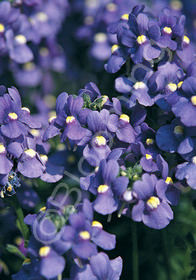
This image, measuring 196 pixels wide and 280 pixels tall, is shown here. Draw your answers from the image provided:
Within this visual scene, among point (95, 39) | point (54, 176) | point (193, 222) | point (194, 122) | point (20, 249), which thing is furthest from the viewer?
point (95, 39)

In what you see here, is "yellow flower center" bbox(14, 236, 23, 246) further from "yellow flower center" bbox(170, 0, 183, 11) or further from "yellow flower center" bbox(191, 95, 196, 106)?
"yellow flower center" bbox(170, 0, 183, 11)

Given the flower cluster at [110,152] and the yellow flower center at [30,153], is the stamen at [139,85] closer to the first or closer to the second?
the flower cluster at [110,152]

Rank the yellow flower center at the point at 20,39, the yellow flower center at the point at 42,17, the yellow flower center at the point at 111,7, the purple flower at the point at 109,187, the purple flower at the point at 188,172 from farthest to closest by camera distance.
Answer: the yellow flower center at the point at 111,7 < the yellow flower center at the point at 42,17 < the yellow flower center at the point at 20,39 < the purple flower at the point at 188,172 < the purple flower at the point at 109,187

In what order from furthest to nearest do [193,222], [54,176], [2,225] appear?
[193,222]
[2,225]
[54,176]

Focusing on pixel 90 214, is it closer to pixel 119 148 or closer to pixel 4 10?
pixel 119 148

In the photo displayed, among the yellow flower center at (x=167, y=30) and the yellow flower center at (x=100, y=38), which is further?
the yellow flower center at (x=100, y=38)

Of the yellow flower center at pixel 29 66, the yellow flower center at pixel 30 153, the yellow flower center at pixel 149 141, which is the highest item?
the yellow flower center at pixel 149 141

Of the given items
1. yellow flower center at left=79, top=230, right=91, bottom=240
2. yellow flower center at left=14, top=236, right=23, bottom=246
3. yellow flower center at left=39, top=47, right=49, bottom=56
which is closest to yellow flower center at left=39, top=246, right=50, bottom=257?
yellow flower center at left=79, top=230, right=91, bottom=240

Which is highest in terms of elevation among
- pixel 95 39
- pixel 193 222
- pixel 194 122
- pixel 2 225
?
pixel 194 122

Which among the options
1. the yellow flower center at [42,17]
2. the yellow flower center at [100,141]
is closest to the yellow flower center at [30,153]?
the yellow flower center at [100,141]

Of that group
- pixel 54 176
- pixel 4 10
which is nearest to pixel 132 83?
pixel 54 176
